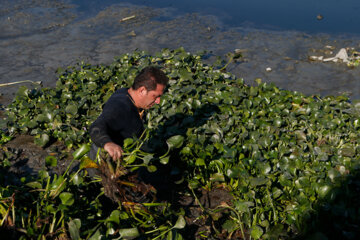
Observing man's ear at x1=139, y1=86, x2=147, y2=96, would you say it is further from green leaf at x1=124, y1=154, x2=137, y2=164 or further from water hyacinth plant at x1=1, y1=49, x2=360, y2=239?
green leaf at x1=124, y1=154, x2=137, y2=164

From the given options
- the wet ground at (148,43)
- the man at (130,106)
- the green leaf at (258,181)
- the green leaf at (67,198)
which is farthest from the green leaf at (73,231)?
the wet ground at (148,43)

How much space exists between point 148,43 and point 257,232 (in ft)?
17.0

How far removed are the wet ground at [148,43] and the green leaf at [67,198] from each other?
387 cm

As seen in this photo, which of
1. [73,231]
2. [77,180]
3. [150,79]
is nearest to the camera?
[73,231]

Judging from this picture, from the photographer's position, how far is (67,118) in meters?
4.64

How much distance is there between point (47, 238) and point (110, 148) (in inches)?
27.9

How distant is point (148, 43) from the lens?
24.1ft

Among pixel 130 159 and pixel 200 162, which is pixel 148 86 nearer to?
pixel 200 162

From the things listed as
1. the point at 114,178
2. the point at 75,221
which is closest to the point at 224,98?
the point at 114,178

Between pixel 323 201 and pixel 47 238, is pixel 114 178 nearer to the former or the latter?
pixel 47 238

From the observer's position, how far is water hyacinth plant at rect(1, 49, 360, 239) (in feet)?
7.61

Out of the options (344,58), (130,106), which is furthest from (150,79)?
(344,58)

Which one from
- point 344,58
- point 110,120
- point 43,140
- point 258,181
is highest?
point 110,120

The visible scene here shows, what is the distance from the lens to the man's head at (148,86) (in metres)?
3.20
